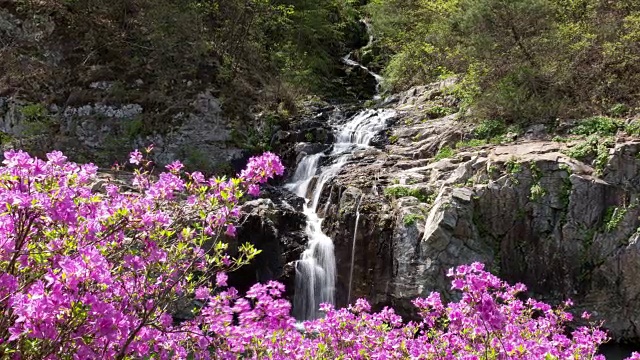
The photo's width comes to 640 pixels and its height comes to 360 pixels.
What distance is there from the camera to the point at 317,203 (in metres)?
11.8

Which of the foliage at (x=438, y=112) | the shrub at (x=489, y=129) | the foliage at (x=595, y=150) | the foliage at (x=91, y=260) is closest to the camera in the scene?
the foliage at (x=91, y=260)

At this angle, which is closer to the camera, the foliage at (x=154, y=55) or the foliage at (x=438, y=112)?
the foliage at (x=438, y=112)

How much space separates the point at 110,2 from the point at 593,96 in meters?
15.2

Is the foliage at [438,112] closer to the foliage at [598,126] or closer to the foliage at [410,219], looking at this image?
the foliage at [598,126]

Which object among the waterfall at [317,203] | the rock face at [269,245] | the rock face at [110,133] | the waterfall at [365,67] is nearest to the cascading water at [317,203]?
the waterfall at [317,203]

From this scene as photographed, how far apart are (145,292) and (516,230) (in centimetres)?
830

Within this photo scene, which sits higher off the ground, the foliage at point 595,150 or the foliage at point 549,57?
the foliage at point 549,57

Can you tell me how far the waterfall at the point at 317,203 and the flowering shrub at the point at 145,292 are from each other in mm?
6125

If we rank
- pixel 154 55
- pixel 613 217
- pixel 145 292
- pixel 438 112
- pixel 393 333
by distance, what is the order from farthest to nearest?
pixel 154 55, pixel 438 112, pixel 613 217, pixel 393 333, pixel 145 292

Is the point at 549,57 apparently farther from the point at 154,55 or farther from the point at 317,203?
the point at 154,55

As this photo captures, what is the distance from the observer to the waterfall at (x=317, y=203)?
401 inches

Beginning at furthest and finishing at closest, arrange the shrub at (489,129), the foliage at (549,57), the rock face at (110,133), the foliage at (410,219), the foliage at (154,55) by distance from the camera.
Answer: the foliage at (154,55) < the rock face at (110,133) < the shrub at (489,129) < the foliage at (549,57) < the foliage at (410,219)

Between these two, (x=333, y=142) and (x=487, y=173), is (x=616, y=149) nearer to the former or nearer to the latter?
(x=487, y=173)

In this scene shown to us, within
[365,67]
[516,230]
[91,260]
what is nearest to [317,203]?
[516,230]
